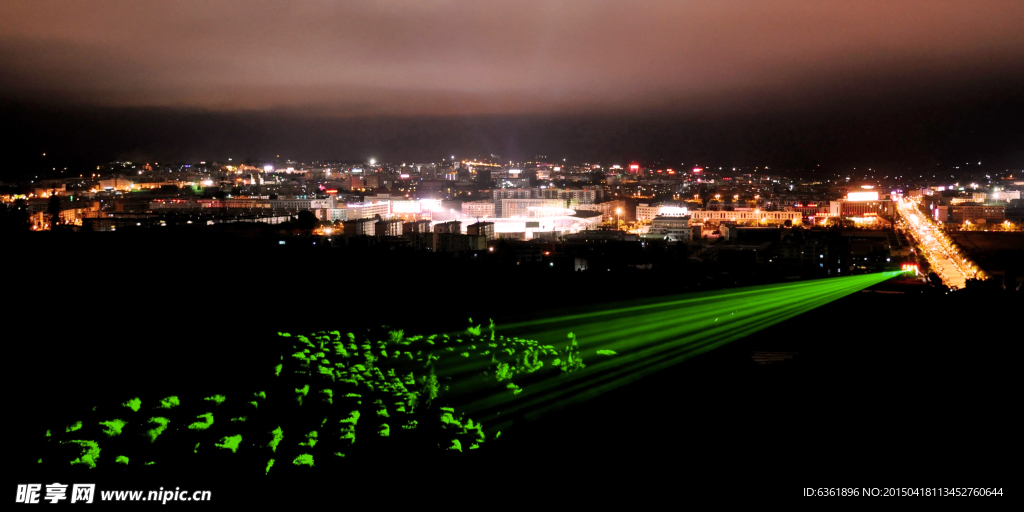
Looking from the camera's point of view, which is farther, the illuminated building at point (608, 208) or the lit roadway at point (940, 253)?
the illuminated building at point (608, 208)

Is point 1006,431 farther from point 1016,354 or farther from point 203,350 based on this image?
point 203,350

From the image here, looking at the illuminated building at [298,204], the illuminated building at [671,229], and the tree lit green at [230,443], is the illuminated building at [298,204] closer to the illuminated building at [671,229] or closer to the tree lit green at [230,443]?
the illuminated building at [671,229]

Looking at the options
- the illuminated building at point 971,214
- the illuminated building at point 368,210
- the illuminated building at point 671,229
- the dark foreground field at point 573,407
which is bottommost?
the dark foreground field at point 573,407

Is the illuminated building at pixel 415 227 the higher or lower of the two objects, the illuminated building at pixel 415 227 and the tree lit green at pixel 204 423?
the higher

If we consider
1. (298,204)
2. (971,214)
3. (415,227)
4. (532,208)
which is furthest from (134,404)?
(971,214)

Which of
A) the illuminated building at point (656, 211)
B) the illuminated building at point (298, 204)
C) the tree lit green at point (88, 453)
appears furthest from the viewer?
the illuminated building at point (298, 204)

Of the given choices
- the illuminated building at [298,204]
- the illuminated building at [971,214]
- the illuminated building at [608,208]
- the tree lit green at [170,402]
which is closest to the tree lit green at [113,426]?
the tree lit green at [170,402]

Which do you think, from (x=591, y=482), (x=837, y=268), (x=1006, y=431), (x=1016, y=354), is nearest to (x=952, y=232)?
(x=837, y=268)
